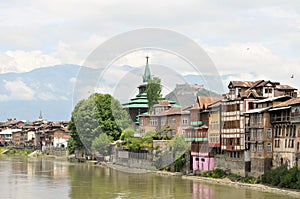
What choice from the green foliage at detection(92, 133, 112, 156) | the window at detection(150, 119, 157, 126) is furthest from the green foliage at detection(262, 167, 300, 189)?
the green foliage at detection(92, 133, 112, 156)

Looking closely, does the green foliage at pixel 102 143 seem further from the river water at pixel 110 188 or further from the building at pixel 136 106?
the river water at pixel 110 188

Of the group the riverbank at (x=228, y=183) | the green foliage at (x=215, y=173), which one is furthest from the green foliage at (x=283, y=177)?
the green foliage at (x=215, y=173)

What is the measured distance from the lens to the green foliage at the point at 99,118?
233ft

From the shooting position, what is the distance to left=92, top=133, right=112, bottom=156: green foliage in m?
67.0

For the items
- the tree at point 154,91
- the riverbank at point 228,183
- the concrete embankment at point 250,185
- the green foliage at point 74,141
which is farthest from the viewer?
the green foliage at point 74,141

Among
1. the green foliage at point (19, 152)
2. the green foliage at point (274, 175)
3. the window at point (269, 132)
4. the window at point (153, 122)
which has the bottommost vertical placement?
the green foliage at point (19, 152)

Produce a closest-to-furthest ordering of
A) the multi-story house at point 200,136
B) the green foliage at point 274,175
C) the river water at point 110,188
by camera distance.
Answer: the river water at point 110,188 → the green foliage at point 274,175 → the multi-story house at point 200,136

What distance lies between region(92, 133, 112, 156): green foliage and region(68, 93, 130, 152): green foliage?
198 centimetres

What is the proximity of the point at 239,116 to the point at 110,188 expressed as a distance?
36.9ft

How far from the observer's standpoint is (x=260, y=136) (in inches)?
1666

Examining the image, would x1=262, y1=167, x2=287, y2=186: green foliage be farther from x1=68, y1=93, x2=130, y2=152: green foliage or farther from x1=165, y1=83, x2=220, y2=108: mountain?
x1=68, y1=93, x2=130, y2=152: green foliage

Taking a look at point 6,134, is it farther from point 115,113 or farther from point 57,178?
point 57,178

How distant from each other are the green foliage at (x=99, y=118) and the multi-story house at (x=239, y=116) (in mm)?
25133

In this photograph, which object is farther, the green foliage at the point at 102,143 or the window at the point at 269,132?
the green foliage at the point at 102,143
